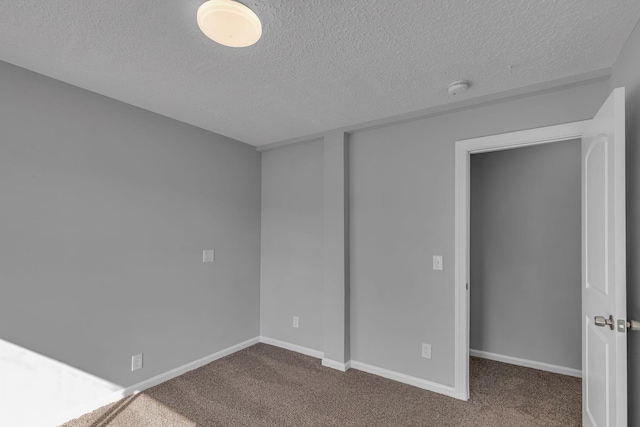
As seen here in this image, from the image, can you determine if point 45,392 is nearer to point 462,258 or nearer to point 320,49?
point 320,49

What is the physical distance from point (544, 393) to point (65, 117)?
14.2ft

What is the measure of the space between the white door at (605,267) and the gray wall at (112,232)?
305cm

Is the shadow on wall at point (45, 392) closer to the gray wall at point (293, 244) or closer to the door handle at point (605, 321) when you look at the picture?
the gray wall at point (293, 244)

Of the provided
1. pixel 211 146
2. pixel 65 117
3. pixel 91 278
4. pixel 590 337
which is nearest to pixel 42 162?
pixel 65 117

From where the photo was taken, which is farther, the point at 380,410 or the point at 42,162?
the point at 380,410

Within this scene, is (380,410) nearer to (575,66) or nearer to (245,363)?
(245,363)

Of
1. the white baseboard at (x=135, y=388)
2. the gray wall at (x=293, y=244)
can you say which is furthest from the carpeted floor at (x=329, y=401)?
the gray wall at (x=293, y=244)

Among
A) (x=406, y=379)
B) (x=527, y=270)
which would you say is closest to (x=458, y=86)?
(x=527, y=270)

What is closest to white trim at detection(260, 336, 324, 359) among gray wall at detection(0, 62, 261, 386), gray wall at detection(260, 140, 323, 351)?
gray wall at detection(260, 140, 323, 351)

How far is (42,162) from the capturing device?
7.16 ft

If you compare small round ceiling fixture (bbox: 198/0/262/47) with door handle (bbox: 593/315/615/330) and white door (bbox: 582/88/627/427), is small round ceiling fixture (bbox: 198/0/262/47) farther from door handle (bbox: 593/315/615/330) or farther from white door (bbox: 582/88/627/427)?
door handle (bbox: 593/315/615/330)

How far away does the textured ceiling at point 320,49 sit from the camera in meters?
1.49

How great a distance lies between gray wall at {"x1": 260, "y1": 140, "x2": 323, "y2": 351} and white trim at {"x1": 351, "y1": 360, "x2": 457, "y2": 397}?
0.54 m

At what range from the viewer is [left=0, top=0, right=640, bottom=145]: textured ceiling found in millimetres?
1487
